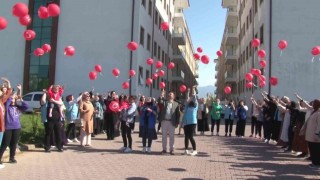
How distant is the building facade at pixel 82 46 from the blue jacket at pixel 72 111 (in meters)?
13.8

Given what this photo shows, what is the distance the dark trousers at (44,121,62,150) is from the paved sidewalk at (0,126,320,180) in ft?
0.86

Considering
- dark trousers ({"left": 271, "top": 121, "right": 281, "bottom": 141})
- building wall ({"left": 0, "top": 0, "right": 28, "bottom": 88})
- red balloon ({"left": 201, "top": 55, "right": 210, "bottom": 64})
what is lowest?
dark trousers ({"left": 271, "top": 121, "right": 281, "bottom": 141})

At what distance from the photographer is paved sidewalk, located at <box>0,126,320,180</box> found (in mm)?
8477

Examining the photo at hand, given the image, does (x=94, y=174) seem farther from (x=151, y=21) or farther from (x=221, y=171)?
(x=151, y=21)

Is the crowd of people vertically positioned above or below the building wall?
below

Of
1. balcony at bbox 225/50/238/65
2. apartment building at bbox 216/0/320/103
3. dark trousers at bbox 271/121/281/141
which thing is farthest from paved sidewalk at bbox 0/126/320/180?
balcony at bbox 225/50/238/65

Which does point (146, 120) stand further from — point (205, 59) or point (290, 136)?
point (205, 59)

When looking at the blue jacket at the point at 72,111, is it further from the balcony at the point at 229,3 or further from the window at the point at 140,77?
the balcony at the point at 229,3

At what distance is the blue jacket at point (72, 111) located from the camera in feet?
45.0

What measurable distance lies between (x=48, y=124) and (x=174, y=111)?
12.4 ft

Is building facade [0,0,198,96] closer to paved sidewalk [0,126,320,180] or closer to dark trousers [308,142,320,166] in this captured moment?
paved sidewalk [0,126,320,180]

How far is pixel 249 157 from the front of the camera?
11.5m

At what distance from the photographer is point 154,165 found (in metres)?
9.71

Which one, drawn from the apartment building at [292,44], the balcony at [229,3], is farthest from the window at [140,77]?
the balcony at [229,3]
